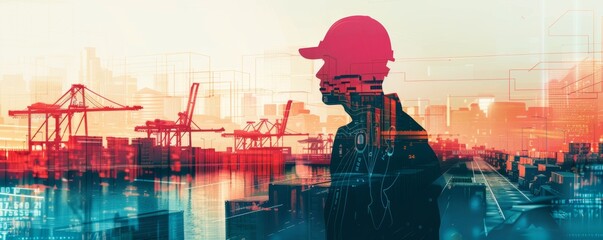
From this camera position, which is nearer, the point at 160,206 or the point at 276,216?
the point at 276,216

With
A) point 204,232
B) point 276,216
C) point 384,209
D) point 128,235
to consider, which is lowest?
point 204,232

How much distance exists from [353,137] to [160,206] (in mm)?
7798

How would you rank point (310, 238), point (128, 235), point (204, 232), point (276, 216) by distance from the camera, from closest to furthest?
point (310, 238) → point (276, 216) → point (128, 235) → point (204, 232)

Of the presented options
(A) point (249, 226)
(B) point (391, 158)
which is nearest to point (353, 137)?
(B) point (391, 158)

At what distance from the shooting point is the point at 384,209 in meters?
5.23

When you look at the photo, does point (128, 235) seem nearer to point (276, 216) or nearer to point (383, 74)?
point (276, 216)

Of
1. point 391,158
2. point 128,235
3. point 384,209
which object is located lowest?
point 128,235

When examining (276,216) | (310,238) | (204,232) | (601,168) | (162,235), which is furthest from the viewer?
(204,232)

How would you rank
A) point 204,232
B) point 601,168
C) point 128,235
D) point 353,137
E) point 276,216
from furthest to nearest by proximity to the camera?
point 204,232, point 128,235, point 276,216, point 601,168, point 353,137

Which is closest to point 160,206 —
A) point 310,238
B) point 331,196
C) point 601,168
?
point 310,238

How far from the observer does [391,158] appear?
Result: 5.24 m

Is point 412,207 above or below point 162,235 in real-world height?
above

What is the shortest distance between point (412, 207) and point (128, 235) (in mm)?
7814

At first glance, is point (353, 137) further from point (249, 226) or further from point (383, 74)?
point (249, 226)
